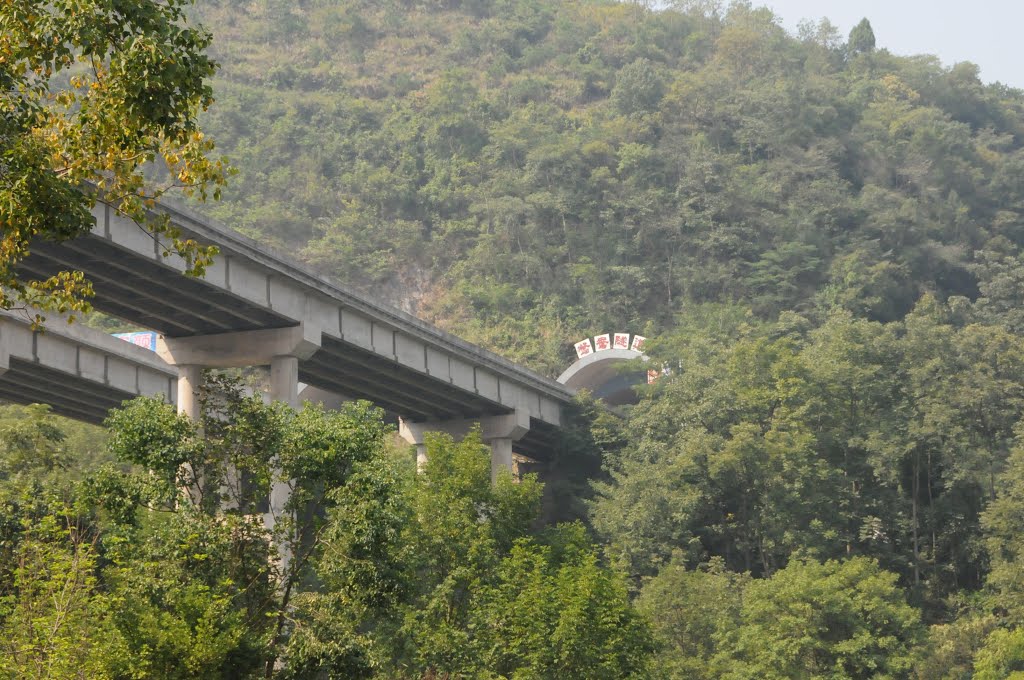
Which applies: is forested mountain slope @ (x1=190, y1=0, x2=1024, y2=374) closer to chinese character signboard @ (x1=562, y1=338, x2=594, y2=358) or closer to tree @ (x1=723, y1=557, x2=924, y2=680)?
chinese character signboard @ (x1=562, y1=338, x2=594, y2=358)

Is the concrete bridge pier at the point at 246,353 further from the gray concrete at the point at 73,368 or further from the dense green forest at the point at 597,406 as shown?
the dense green forest at the point at 597,406

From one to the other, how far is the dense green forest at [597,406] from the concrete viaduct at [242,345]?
368 centimetres

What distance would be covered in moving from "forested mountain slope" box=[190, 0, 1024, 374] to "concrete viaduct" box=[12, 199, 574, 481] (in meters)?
22.0

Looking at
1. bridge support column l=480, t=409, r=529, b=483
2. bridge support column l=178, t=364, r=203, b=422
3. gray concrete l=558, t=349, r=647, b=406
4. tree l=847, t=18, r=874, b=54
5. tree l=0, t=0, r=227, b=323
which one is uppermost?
tree l=847, t=18, r=874, b=54

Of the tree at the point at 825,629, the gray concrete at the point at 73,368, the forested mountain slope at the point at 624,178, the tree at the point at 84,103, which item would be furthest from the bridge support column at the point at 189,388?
the forested mountain slope at the point at 624,178

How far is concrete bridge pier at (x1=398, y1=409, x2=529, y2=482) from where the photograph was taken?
234ft

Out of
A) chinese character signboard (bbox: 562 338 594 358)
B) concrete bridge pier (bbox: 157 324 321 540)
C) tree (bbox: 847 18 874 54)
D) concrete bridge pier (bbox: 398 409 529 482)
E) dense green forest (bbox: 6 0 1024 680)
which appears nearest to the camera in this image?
dense green forest (bbox: 6 0 1024 680)

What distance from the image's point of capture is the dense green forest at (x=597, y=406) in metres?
27.2

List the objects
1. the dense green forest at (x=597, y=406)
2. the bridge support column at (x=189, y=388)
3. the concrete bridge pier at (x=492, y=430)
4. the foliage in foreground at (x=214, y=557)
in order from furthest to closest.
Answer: the concrete bridge pier at (x=492, y=430), the bridge support column at (x=189, y=388), the dense green forest at (x=597, y=406), the foliage in foreground at (x=214, y=557)

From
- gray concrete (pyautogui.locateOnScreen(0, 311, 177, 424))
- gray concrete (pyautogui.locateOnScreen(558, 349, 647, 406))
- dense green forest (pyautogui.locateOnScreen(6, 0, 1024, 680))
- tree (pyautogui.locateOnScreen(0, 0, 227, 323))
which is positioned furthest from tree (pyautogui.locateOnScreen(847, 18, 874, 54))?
tree (pyautogui.locateOnScreen(0, 0, 227, 323))

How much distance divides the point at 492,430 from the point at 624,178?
109ft

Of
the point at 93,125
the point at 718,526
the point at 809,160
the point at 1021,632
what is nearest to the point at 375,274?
the point at 809,160

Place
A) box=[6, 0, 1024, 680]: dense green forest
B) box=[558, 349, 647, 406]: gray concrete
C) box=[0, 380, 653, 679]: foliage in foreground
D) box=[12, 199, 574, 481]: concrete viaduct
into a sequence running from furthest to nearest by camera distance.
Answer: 1. box=[558, 349, 647, 406]: gray concrete
2. box=[12, 199, 574, 481]: concrete viaduct
3. box=[6, 0, 1024, 680]: dense green forest
4. box=[0, 380, 653, 679]: foliage in foreground

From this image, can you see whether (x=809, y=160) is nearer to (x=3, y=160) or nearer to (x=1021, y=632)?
(x=1021, y=632)
